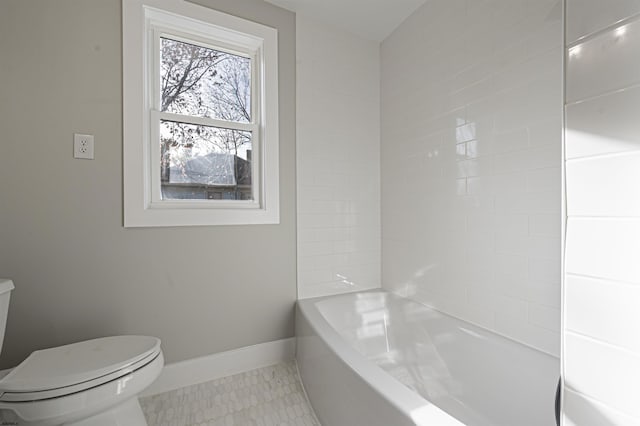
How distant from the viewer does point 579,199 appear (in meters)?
0.49

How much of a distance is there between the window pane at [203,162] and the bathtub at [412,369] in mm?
963

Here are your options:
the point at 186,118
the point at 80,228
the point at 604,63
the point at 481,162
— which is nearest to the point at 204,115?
the point at 186,118

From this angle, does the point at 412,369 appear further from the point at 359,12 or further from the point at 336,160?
the point at 359,12

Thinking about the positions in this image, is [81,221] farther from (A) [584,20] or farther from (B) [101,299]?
(A) [584,20]

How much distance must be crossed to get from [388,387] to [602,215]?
84 cm

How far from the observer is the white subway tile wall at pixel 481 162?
4.33ft

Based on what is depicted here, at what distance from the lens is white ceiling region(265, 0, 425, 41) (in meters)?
2.04

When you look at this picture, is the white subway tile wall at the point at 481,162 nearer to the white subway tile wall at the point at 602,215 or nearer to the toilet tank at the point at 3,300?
the white subway tile wall at the point at 602,215

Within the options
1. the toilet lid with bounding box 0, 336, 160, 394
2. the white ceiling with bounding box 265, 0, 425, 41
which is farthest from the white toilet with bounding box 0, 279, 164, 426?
the white ceiling with bounding box 265, 0, 425, 41

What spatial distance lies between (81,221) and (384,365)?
195 cm

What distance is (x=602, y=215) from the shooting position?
18.2 inches

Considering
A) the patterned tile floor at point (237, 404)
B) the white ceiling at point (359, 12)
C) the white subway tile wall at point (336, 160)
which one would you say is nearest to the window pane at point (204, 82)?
the white subway tile wall at point (336, 160)

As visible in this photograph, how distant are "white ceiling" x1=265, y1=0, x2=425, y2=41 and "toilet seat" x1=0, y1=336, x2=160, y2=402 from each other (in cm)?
226

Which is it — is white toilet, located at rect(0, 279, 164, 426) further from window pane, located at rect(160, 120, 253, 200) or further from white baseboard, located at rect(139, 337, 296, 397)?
window pane, located at rect(160, 120, 253, 200)
